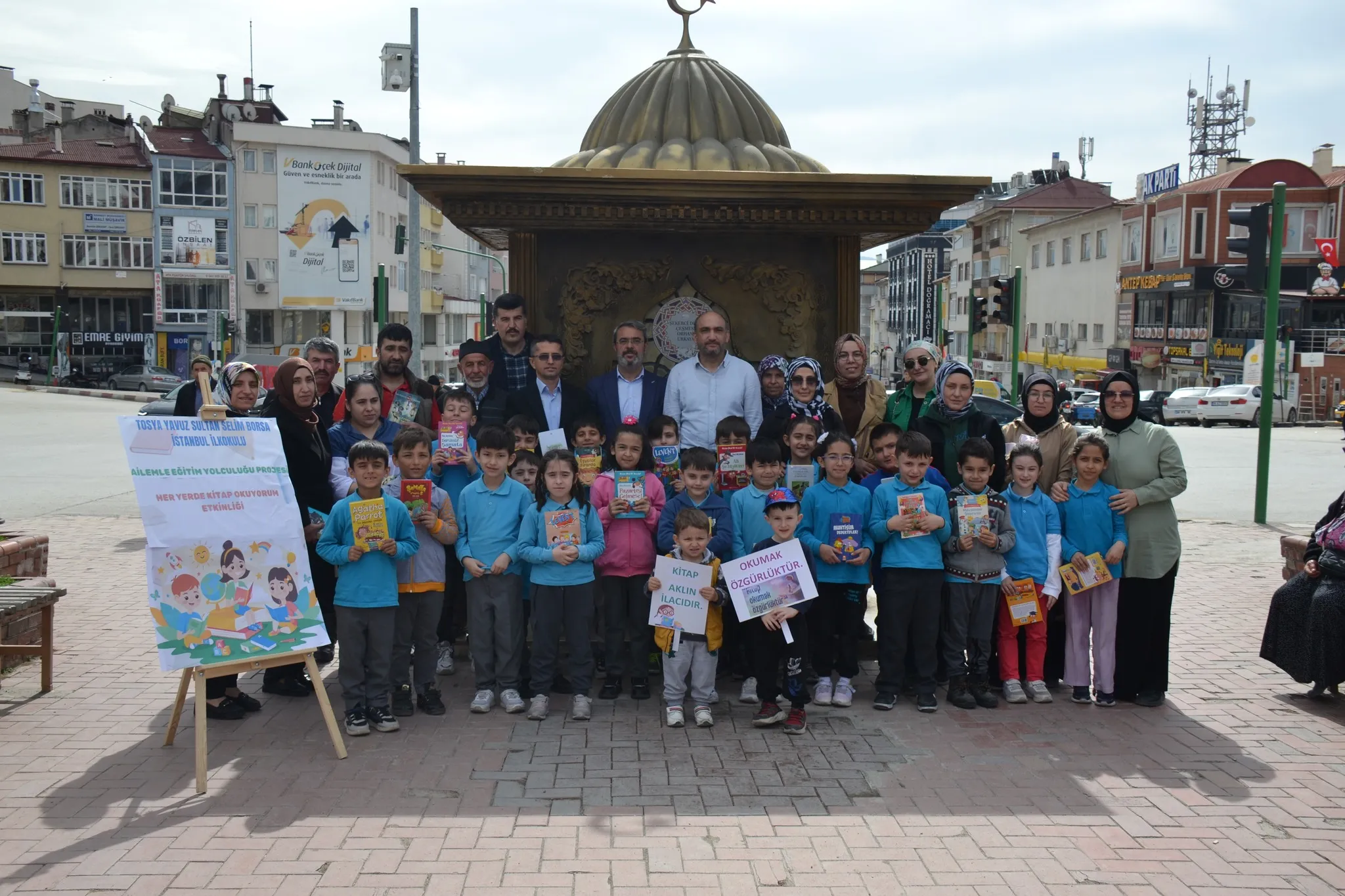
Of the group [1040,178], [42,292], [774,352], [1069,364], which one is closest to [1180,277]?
[1069,364]

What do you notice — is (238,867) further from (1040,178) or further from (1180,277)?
(1040,178)

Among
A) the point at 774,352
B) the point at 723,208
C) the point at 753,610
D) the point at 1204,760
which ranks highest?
the point at 723,208

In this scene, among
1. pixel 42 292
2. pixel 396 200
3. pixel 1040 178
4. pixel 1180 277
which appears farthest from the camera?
pixel 1040 178

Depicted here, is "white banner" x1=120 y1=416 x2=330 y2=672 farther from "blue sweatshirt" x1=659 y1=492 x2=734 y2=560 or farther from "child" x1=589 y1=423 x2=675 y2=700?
"blue sweatshirt" x1=659 y1=492 x2=734 y2=560

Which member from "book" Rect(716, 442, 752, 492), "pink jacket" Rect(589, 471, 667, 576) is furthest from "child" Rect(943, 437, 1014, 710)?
"pink jacket" Rect(589, 471, 667, 576)

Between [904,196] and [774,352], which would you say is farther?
[774,352]

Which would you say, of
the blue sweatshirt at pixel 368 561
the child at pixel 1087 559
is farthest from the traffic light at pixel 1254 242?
the blue sweatshirt at pixel 368 561

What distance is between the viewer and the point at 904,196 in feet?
24.4

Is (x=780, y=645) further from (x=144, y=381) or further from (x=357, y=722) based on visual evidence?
(x=144, y=381)

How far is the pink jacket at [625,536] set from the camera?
6504 mm

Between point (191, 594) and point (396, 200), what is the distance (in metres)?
56.5

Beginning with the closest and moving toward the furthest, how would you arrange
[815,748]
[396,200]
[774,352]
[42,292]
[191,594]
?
1. [191,594]
2. [815,748]
3. [774,352]
4. [42,292]
5. [396,200]

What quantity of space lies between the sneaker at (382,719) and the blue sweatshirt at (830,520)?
2537 millimetres

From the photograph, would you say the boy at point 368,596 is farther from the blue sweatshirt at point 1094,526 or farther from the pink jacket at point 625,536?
the blue sweatshirt at point 1094,526
